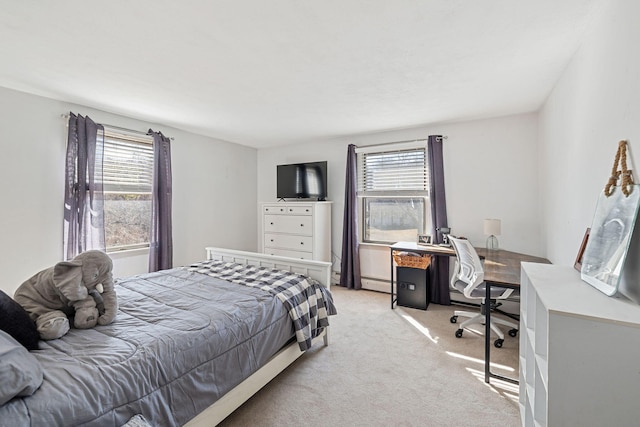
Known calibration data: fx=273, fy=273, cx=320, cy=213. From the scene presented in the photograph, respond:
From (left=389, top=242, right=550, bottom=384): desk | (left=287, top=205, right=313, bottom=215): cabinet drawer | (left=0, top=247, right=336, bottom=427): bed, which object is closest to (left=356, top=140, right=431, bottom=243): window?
Result: (left=389, top=242, right=550, bottom=384): desk

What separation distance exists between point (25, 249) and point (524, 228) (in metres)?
5.37

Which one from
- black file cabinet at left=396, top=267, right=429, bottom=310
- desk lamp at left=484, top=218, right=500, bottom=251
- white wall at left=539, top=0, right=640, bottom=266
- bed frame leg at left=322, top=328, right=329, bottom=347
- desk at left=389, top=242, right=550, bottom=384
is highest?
white wall at left=539, top=0, right=640, bottom=266

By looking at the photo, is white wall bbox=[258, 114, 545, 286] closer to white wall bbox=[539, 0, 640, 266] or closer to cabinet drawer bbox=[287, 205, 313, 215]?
white wall bbox=[539, 0, 640, 266]

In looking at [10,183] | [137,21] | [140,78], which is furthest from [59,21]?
[10,183]

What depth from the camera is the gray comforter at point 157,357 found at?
103 centimetres

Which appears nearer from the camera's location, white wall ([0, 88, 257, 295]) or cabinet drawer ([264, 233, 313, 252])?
white wall ([0, 88, 257, 295])

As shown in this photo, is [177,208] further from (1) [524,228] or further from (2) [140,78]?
(1) [524,228]

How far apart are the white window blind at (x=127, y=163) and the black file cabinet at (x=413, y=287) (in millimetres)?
3552

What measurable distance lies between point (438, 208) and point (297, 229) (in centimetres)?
206

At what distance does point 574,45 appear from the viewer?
185cm

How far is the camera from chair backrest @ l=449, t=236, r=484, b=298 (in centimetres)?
258

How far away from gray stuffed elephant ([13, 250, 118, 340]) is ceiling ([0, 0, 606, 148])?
143cm

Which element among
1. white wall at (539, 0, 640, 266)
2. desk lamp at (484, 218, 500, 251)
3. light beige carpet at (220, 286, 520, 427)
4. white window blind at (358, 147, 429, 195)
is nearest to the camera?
white wall at (539, 0, 640, 266)

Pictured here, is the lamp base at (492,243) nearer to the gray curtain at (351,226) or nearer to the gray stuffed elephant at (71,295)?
the gray curtain at (351,226)
